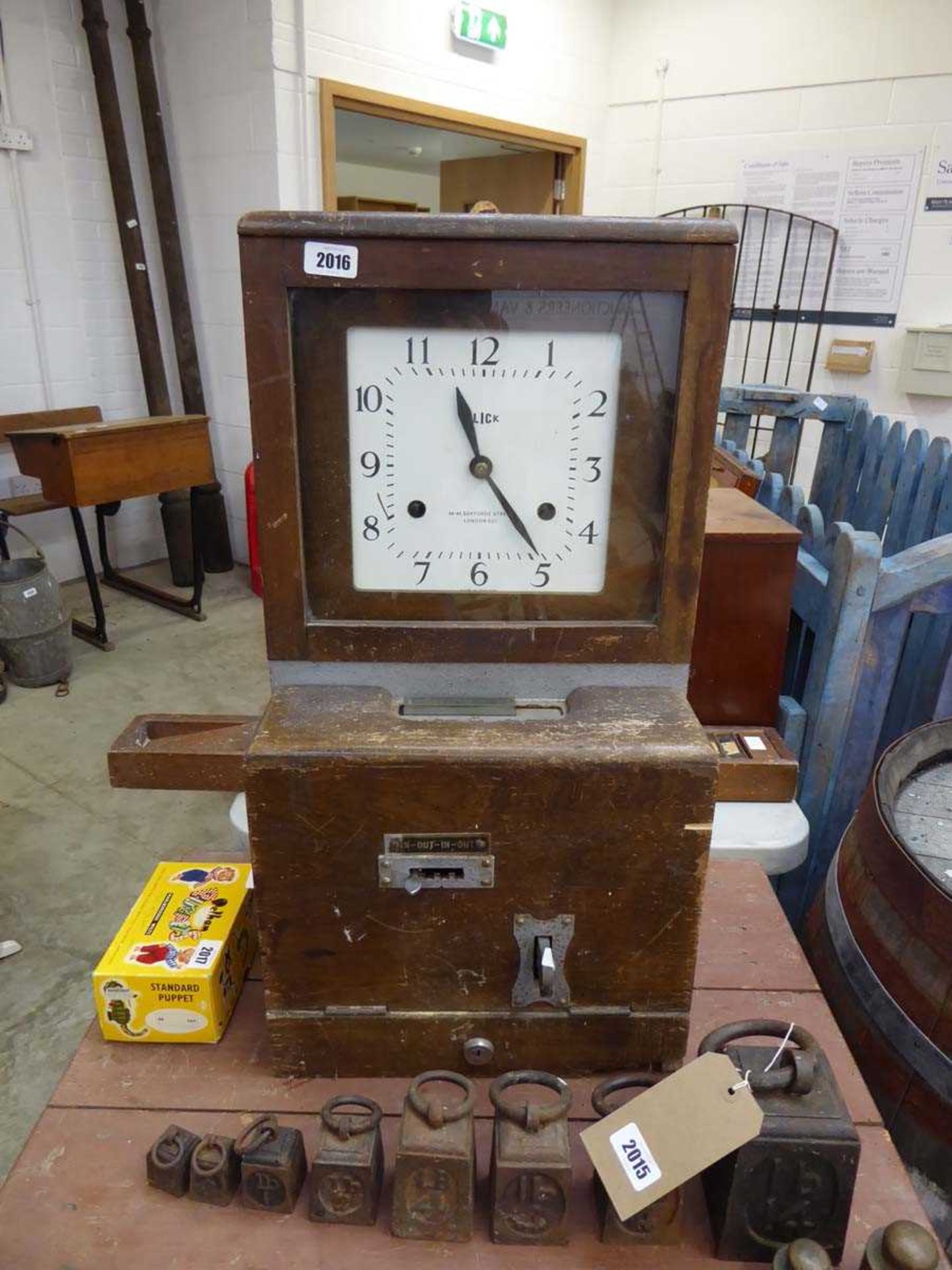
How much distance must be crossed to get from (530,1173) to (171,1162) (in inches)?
10.7

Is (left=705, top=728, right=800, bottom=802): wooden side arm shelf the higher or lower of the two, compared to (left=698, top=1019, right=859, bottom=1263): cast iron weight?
higher

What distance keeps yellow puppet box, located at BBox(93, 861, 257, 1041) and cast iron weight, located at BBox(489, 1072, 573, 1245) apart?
29cm

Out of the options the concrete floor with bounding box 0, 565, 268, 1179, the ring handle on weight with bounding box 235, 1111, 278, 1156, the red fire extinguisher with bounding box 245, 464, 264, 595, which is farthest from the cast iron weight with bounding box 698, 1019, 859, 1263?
the red fire extinguisher with bounding box 245, 464, 264, 595

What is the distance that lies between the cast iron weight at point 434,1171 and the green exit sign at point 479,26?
4470 mm

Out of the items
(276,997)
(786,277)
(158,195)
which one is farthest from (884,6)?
(276,997)

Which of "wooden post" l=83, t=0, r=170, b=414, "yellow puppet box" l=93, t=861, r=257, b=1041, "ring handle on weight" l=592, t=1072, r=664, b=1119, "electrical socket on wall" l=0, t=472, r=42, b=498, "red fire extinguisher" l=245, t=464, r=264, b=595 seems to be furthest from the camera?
"red fire extinguisher" l=245, t=464, r=264, b=595

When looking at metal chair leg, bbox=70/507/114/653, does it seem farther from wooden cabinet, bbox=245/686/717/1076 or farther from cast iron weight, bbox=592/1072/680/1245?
cast iron weight, bbox=592/1072/680/1245

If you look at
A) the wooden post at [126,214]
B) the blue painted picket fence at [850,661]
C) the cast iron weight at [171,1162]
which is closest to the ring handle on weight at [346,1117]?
the cast iron weight at [171,1162]

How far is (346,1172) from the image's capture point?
0.63 meters

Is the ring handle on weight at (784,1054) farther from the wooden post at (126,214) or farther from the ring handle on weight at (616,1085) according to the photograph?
the wooden post at (126,214)

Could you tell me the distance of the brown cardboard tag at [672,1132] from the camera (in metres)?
0.58

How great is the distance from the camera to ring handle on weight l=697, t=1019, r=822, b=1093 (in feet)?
2.03

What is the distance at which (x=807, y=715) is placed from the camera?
157 centimetres

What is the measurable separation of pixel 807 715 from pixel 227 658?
8.34 ft
